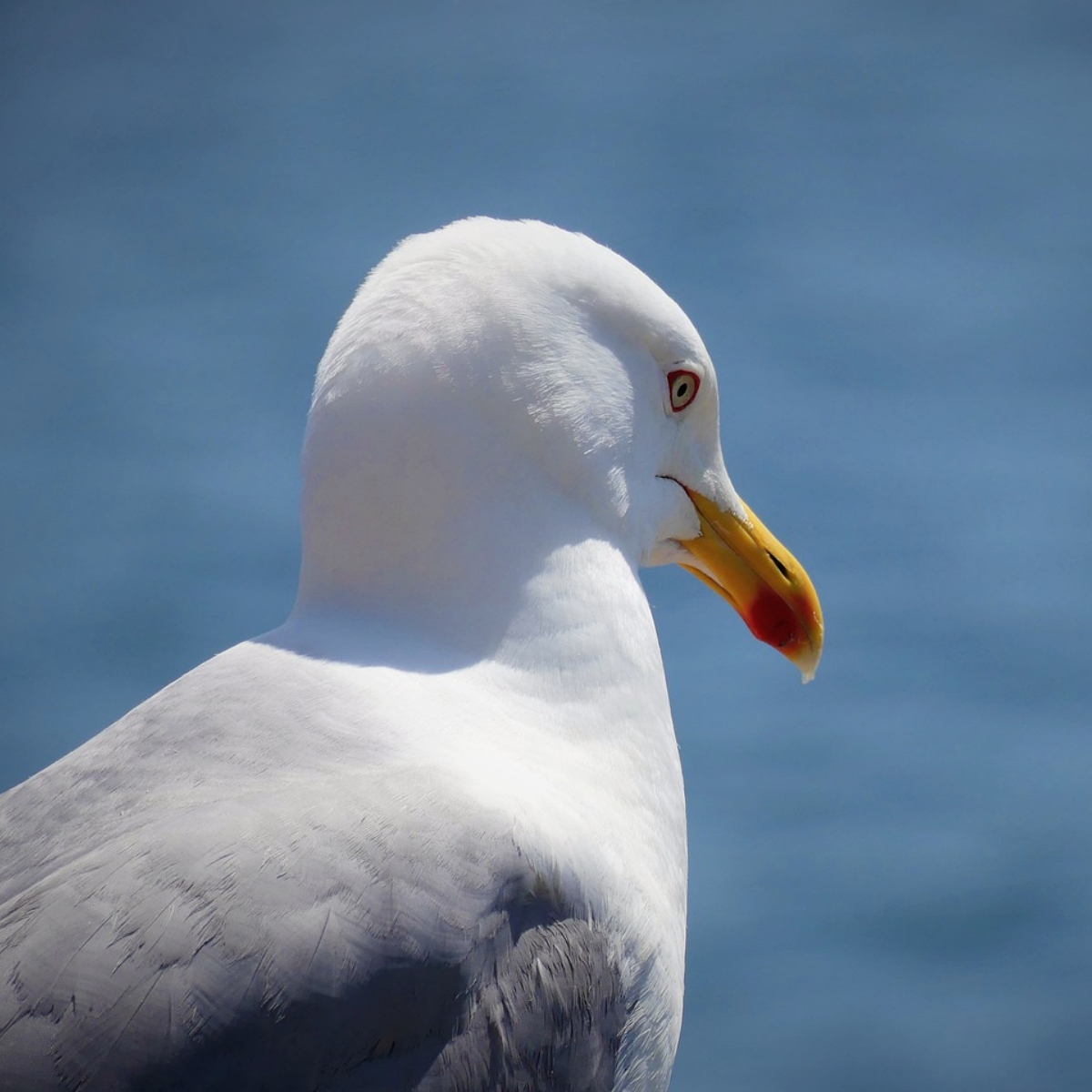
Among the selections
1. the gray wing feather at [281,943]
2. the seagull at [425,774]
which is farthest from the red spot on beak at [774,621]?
the gray wing feather at [281,943]

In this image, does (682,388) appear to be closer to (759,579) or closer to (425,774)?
(759,579)

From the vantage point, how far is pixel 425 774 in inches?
62.2

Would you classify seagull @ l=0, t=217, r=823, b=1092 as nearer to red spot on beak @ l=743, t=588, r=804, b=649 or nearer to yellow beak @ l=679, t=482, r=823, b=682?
yellow beak @ l=679, t=482, r=823, b=682

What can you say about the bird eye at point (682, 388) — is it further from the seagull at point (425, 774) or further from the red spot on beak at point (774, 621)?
the red spot on beak at point (774, 621)

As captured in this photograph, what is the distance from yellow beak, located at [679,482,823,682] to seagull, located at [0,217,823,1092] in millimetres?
120

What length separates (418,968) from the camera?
1.50 m

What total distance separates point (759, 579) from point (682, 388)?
1.01ft

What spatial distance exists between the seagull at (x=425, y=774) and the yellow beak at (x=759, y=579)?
0.39 feet

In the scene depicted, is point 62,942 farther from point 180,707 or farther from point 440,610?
point 440,610

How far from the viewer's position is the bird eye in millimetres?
2010

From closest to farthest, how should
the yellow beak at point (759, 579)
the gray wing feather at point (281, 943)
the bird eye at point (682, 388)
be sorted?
the gray wing feather at point (281, 943) → the bird eye at point (682, 388) → the yellow beak at point (759, 579)

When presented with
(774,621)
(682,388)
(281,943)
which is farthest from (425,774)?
(774,621)

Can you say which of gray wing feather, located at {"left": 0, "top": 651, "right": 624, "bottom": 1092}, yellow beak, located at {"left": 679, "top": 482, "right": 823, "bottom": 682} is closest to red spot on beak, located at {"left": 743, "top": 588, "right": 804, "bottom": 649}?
yellow beak, located at {"left": 679, "top": 482, "right": 823, "bottom": 682}

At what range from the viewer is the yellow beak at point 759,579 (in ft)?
7.05
